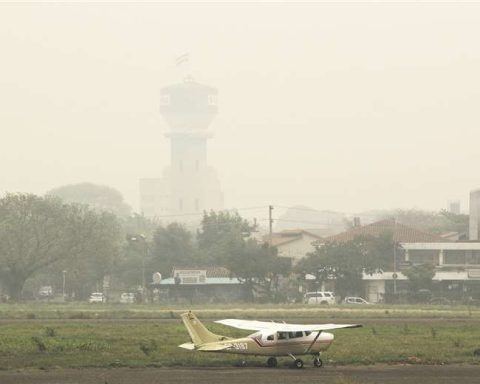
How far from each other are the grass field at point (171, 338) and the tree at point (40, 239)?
97.0 feet

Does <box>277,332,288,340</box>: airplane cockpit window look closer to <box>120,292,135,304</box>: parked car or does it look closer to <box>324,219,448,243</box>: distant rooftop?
<box>120,292,135,304</box>: parked car

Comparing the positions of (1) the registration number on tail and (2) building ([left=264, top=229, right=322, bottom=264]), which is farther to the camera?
(2) building ([left=264, top=229, right=322, bottom=264])

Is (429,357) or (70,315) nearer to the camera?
(429,357)

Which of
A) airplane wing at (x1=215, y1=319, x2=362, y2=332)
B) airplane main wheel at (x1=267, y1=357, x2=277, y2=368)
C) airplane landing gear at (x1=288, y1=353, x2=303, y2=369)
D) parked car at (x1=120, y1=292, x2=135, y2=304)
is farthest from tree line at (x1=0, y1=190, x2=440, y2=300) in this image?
airplane landing gear at (x1=288, y1=353, x2=303, y2=369)

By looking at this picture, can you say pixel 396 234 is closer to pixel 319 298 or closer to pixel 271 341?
pixel 319 298

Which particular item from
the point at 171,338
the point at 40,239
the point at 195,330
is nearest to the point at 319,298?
the point at 40,239

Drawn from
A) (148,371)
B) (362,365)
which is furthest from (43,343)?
(362,365)

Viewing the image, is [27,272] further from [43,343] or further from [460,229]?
[460,229]

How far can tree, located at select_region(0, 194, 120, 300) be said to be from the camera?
116m

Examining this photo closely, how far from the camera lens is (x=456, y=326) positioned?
68.2m

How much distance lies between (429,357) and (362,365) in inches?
154

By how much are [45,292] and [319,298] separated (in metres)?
45.4

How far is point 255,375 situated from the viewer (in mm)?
41781

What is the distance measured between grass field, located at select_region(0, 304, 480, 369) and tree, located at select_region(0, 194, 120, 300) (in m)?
29.6
